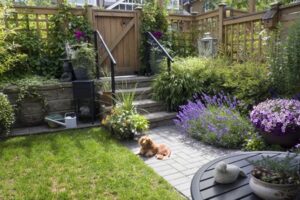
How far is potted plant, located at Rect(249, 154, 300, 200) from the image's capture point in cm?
120

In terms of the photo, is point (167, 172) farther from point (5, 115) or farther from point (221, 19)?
point (221, 19)

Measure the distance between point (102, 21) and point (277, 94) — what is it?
12.6 ft

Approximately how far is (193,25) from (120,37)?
205 cm

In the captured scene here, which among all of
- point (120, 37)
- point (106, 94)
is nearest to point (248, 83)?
point (106, 94)

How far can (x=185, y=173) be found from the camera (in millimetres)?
2670

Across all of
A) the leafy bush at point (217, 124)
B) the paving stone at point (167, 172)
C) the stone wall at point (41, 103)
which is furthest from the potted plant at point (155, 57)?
the paving stone at point (167, 172)

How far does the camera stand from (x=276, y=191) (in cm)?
120

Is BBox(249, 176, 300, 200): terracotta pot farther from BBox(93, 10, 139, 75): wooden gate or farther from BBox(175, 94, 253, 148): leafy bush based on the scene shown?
BBox(93, 10, 139, 75): wooden gate

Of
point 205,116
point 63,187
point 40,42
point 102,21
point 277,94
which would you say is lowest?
point 63,187

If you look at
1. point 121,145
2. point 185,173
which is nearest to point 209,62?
point 121,145

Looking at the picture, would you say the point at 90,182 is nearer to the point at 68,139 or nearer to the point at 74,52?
the point at 68,139

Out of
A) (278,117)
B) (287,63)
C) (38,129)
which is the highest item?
(287,63)

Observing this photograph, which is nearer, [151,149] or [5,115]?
[151,149]

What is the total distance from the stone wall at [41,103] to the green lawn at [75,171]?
0.68 meters
